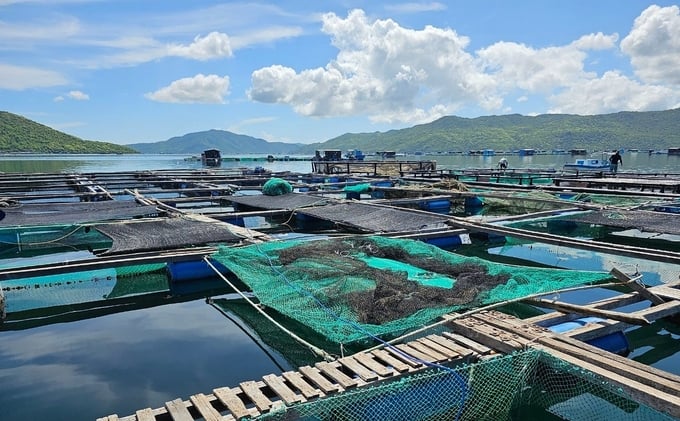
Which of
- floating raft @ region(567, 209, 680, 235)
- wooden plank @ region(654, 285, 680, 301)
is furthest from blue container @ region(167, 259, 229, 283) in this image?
floating raft @ region(567, 209, 680, 235)

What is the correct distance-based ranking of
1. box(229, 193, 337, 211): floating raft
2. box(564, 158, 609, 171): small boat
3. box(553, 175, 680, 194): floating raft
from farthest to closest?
box(564, 158, 609, 171): small boat
box(553, 175, 680, 194): floating raft
box(229, 193, 337, 211): floating raft

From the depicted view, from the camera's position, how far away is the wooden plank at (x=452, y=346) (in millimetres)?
4454

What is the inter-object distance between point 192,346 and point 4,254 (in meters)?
8.80

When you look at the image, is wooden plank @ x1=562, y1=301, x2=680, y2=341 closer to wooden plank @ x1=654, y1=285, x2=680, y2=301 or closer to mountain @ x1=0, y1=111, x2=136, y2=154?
wooden plank @ x1=654, y1=285, x2=680, y2=301

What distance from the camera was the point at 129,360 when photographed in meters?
6.21

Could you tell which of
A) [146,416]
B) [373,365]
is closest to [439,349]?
[373,365]

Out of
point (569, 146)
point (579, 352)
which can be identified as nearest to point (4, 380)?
point (579, 352)

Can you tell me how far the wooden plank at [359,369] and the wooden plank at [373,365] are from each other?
0.12ft

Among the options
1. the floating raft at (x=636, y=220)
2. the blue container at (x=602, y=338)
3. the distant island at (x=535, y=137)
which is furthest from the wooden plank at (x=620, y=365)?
the distant island at (x=535, y=137)

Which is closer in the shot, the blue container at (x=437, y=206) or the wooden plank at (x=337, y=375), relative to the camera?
the wooden plank at (x=337, y=375)

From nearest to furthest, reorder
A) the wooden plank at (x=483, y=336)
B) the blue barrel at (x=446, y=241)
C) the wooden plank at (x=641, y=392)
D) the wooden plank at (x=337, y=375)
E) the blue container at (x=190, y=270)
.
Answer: the wooden plank at (x=641, y=392) < the wooden plank at (x=337, y=375) < the wooden plank at (x=483, y=336) < the blue container at (x=190, y=270) < the blue barrel at (x=446, y=241)

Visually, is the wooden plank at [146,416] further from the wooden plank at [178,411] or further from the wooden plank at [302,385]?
the wooden plank at [302,385]

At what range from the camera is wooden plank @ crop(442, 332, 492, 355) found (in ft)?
15.0

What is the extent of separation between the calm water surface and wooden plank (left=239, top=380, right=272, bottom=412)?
171 centimetres
